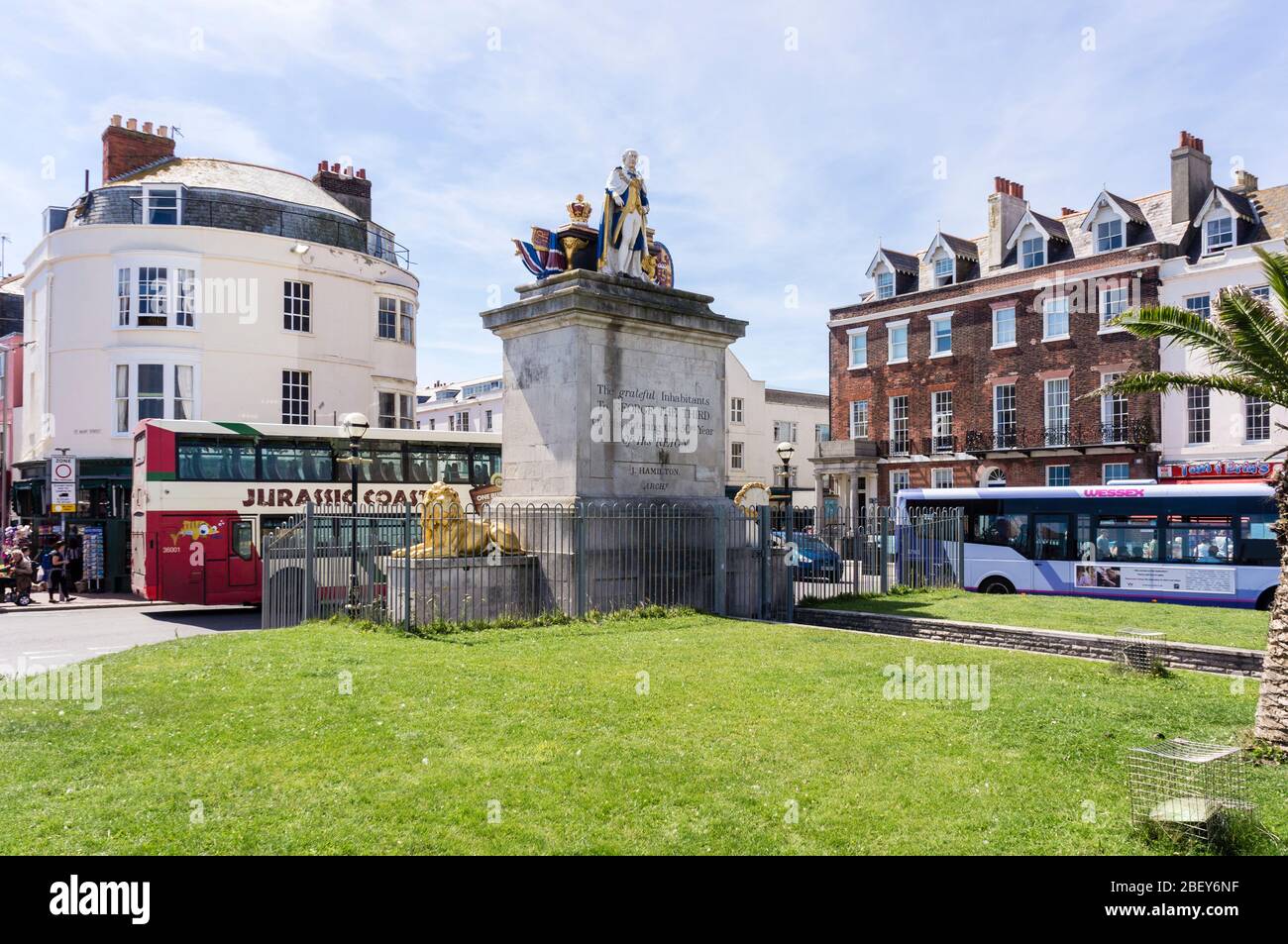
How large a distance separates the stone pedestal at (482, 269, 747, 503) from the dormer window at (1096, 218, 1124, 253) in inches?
1151

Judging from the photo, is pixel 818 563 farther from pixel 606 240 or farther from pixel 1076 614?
pixel 606 240

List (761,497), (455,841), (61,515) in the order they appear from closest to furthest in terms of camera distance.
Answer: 1. (455,841)
2. (61,515)
3. (761,497)

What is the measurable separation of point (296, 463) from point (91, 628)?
598 centimetres

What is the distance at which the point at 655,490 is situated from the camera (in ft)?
54.8

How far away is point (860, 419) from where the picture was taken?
4869 centimetres

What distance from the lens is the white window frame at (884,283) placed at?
48219mm

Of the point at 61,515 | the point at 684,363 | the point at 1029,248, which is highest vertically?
the point at 1029,248

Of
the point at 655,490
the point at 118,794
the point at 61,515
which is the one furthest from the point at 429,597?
the point at 61,515

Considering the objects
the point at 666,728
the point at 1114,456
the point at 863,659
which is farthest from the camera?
the point at 1114,456

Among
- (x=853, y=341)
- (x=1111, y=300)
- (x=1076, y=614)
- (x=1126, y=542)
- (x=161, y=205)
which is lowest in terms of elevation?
(x=1076, y=614)

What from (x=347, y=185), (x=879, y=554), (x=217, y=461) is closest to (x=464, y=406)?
(x=347, y=185)

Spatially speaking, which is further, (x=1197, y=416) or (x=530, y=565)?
(x=1197, y=416)

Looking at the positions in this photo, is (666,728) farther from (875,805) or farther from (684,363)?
(684,363)
